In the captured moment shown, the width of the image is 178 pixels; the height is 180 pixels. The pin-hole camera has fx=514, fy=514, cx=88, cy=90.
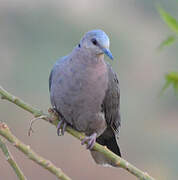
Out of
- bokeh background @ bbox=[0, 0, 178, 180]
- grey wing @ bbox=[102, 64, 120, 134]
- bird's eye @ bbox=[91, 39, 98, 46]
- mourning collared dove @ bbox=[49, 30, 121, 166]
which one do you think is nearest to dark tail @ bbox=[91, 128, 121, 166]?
grey wing @ bbox=[102, 64, 120, 134]

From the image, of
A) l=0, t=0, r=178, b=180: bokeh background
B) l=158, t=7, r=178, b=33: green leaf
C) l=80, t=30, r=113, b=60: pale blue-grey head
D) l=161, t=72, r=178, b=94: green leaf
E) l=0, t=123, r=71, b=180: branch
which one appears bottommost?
l=0, t=0, r=178, b=180: bokeh background

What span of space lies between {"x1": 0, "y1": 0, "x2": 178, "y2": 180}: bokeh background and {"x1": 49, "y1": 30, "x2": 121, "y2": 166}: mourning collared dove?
429cm

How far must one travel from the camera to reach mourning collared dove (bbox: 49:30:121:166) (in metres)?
3.14

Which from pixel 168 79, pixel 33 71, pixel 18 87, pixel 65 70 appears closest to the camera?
pixel 168 79

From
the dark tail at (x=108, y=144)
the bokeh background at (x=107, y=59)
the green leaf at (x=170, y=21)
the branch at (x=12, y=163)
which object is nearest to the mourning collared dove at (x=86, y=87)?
the dark tail at (x=108, y=144)

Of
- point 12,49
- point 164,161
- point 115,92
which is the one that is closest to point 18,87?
point 12,49

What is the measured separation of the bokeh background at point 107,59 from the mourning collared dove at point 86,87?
4288 mm

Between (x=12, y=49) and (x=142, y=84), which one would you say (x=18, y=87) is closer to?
(x=12, y=49)

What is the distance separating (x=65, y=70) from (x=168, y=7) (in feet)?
31.4

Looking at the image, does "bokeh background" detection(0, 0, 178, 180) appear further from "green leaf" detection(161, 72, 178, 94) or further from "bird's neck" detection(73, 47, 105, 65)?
"green leaf" detection(161, 72, 178, 94)

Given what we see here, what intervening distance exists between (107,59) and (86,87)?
275 inches

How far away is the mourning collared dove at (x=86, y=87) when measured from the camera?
3145 mm

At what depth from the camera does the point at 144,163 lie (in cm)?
909

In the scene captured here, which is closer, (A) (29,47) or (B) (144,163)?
(B) (144,163)
